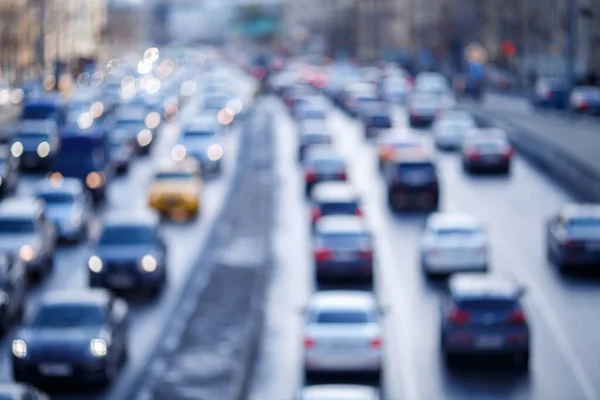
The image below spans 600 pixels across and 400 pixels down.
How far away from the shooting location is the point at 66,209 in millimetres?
37969

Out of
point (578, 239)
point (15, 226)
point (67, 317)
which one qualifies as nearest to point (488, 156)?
point (578, 239)

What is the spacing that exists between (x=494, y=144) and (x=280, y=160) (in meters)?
10.3

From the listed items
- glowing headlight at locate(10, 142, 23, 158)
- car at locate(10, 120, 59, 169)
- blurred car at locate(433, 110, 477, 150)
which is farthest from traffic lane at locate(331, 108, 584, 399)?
glowing headlight at locate(10, 142, 23, 158)

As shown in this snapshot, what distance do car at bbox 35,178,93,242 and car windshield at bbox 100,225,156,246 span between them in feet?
19.3

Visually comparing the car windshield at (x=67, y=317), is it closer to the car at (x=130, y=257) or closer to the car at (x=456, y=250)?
the car at (x=130, y=257)

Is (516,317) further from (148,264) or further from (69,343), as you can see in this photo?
(148,264)

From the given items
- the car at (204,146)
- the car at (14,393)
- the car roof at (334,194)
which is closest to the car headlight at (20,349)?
the car at (14,393)

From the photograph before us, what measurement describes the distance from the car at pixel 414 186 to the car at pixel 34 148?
15.8m

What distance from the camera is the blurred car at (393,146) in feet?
169

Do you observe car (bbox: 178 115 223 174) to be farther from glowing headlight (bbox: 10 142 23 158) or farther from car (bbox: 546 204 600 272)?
car (bbox: 546 204 600 272)

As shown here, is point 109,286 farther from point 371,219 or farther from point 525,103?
point 525,103

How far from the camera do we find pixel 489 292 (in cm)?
2353

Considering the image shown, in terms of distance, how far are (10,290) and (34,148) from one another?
27.7m

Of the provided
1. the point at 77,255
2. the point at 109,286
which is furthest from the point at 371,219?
the point at 109,286
